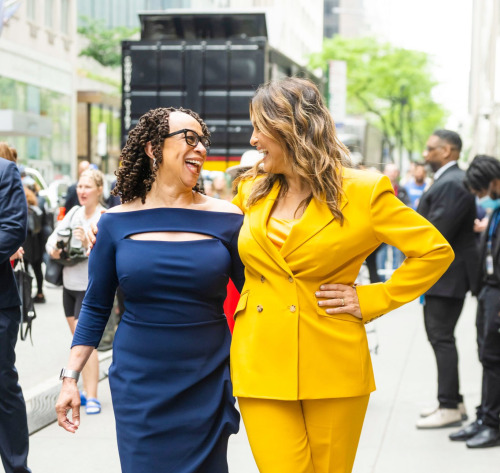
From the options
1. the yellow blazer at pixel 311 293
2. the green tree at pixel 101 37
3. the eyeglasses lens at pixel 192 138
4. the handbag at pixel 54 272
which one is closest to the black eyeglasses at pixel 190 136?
the eyeglasses lens at pixel 192 138

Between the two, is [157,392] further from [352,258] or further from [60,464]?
[60,464]

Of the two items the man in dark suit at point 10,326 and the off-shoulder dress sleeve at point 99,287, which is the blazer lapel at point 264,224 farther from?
the man in dark suit at point 10,326

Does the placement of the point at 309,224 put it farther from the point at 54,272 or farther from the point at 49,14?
the point at 49,14

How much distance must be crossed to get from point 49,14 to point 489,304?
39.7 meters

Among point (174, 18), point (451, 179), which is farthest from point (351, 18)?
point (451, 179)

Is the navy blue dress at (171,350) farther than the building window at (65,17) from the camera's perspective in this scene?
No

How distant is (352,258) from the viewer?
3.57 m

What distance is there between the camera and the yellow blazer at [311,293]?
3490mm

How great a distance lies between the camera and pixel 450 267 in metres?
7.10

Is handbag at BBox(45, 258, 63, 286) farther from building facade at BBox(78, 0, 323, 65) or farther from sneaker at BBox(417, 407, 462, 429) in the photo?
building facade at BBox(78, 0, 323, 65)

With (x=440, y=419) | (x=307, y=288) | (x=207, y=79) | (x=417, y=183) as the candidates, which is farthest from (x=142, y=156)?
(x=417, y=183)

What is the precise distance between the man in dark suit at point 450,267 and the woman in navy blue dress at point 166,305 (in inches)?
144

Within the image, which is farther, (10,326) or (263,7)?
(263,7)

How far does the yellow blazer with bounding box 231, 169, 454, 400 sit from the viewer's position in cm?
349
